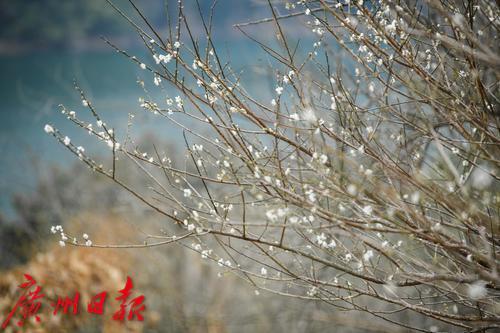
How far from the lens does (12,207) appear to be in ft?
35.4

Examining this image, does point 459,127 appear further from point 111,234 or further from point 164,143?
point 164,143

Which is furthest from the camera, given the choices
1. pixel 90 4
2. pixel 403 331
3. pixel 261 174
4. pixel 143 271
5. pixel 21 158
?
pixel 90 4

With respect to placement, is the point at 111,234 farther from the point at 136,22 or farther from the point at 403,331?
the point at 136,22

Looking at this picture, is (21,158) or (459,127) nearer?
(459,127)

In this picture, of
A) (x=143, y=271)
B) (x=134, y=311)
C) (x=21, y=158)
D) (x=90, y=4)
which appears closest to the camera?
(x=134, y=311)

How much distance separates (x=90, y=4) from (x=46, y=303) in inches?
519

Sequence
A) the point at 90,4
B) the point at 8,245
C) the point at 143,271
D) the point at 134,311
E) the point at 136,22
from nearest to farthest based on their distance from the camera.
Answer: the point at 136,22 → the point at 134,311 → the point at 143,271 → the point at 8,245 → the point at 90,4

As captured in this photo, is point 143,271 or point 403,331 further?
point 143,271

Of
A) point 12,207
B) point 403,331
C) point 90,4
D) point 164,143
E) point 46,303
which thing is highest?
point 90,4

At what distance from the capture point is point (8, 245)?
10.8 meters

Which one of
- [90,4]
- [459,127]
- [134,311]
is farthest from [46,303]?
[90,4]

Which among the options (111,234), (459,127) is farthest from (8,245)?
(459,127)

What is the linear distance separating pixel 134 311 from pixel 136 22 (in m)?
5.01

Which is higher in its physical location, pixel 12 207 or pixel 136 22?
pixel 12 207
